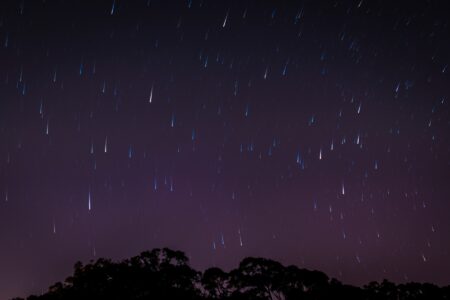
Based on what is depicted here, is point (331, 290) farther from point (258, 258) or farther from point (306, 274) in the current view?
point (258, 258)

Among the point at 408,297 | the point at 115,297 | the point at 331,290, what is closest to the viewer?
the point at 115,297

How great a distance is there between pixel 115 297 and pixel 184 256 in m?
4.06

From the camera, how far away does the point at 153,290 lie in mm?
21156

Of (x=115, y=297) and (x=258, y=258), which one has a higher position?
(x=258, y=258)

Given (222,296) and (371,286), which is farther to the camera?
(371,286)

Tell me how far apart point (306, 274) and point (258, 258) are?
2.63 metres

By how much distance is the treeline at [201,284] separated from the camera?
68.2 ft

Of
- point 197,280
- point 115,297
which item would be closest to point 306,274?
point 197,280

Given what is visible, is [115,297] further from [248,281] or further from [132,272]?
[248,281]

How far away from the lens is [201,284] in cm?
2373

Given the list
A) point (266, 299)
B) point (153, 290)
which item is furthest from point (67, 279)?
point (266, 299)

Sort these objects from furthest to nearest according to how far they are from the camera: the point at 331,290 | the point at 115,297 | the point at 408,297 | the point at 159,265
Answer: the point at 408,297 → the point at 331,290 → the point at 159,265 → the point at 115,297

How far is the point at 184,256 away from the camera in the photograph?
23.1 meters

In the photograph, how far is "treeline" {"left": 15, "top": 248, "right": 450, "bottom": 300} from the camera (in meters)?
20.8
